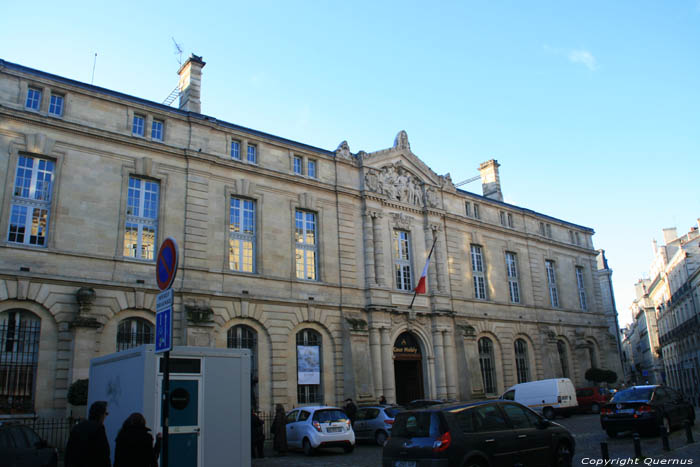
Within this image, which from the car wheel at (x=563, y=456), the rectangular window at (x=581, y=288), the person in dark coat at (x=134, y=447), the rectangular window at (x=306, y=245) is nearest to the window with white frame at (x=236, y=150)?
the rectangular window at (x=306, y=245)

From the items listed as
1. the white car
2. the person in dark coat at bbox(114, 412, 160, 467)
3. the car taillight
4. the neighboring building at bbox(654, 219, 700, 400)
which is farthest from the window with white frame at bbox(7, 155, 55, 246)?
the neighboring building at bbox(654, 219, 700, 400)

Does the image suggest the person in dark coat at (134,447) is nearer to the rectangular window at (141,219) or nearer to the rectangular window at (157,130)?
the rectangular window at (141,219)

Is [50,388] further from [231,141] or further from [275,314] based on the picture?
[231,141]

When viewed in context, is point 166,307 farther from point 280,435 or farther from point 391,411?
point 391,411

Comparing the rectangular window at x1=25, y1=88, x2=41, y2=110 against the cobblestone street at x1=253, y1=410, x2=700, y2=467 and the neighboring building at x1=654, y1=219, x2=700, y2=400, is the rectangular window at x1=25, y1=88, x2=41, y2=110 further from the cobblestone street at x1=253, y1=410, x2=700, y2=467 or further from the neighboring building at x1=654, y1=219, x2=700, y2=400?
the neighboring building at x1=654, y1=219, x2=700, y2=400

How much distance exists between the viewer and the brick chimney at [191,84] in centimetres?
2519

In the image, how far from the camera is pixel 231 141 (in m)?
24.8

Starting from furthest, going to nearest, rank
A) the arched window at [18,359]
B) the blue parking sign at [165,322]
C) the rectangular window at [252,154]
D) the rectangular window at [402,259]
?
the rectangular window at [402,259], the rectangular window at [252,154], the arched window at [18,359], the blue parking sign at [165,322]

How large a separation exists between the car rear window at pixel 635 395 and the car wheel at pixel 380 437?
24.9 feet

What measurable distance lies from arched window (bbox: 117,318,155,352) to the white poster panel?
6.47m

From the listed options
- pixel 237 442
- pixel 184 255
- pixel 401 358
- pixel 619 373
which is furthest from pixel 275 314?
pixel 619 373

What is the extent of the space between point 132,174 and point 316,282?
9.06 metres

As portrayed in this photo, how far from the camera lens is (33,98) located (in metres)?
19.9

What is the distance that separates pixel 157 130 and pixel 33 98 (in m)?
4.53
